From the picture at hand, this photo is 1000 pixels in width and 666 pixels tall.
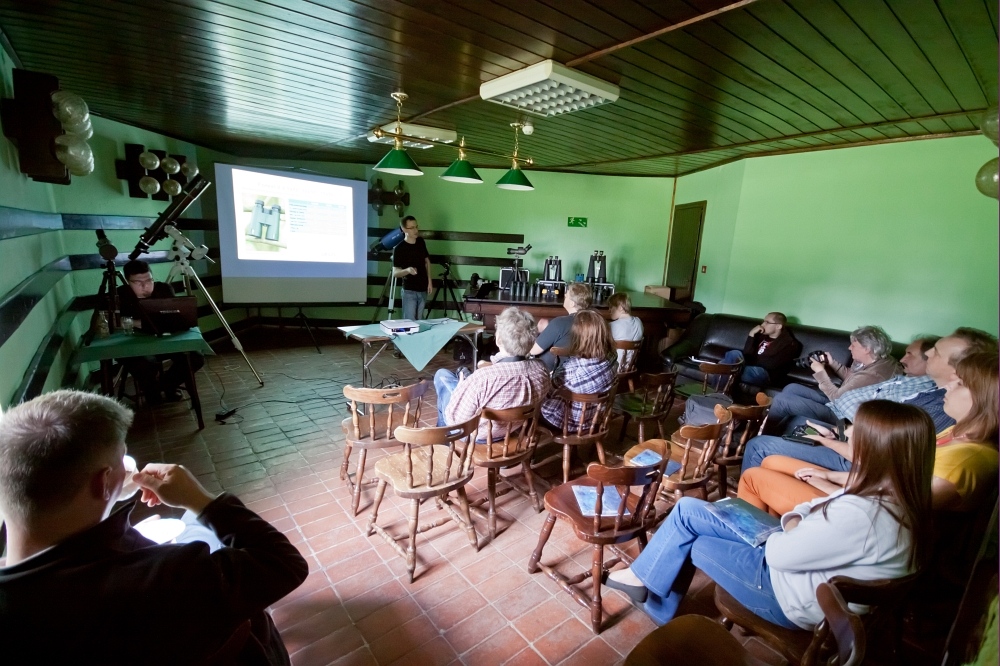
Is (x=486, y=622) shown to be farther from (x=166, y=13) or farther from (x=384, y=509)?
(x=166, y=13)

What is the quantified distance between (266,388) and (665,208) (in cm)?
582

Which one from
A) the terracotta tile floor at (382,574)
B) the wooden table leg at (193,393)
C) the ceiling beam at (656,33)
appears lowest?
the terracotta tile floor at (382,574)

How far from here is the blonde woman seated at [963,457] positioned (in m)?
1.58

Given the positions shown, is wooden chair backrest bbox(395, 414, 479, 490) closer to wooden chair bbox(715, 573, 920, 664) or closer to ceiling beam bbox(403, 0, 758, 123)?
wooden chair bbox(715, 573, 920, 664)

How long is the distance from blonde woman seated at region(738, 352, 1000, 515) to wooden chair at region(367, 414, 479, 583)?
142cm

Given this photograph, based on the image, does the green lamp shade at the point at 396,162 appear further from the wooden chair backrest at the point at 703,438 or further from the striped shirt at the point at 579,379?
the wooden chair backrest at the point at 703,438

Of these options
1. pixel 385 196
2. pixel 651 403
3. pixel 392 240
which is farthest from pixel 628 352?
pixel 385 196

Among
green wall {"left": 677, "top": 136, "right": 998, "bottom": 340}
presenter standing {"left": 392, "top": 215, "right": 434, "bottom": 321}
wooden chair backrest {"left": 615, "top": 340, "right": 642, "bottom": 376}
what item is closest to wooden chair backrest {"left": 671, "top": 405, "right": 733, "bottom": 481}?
wooden chair backrest {"left": 615, "top": 340, "right": 642, "bottom": 376}

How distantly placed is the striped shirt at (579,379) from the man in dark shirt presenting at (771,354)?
1849 millimetres

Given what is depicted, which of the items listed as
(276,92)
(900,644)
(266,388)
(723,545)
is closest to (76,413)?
(723,545)

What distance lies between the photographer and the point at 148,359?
3.62m

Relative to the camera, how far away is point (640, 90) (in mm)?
2992

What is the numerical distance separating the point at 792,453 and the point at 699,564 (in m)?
1.21

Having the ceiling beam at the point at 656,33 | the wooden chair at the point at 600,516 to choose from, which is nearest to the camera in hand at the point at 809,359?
the wooden chair at the point at 600,516
